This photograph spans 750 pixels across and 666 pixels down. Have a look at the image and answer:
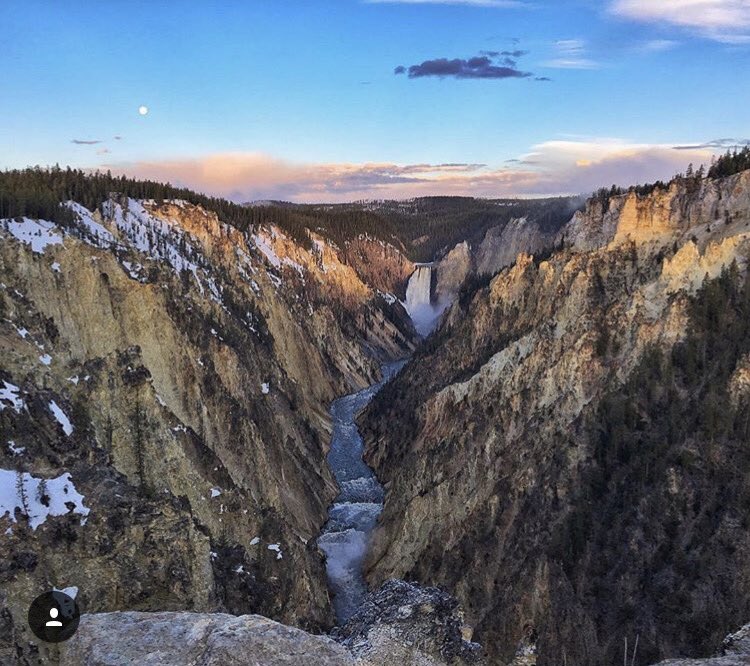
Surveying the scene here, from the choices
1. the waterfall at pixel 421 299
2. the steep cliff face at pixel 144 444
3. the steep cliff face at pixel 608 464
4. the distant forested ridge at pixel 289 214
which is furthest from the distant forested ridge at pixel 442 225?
the steep cliff face at pixel 608 464

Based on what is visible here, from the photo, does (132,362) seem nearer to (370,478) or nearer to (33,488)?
(33,488)

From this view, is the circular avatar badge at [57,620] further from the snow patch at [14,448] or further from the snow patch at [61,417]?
the snow patch at [61,417]

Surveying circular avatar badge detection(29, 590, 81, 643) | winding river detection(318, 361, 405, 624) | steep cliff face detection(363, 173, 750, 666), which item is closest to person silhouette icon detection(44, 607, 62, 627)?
circular avatar badge detection(29, 590, 81, 643)

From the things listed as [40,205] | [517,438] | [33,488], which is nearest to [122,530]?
[33,488]

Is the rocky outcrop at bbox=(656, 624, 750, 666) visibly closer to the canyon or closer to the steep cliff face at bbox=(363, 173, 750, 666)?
the canyon

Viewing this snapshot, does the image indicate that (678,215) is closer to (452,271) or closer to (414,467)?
(414,467)
